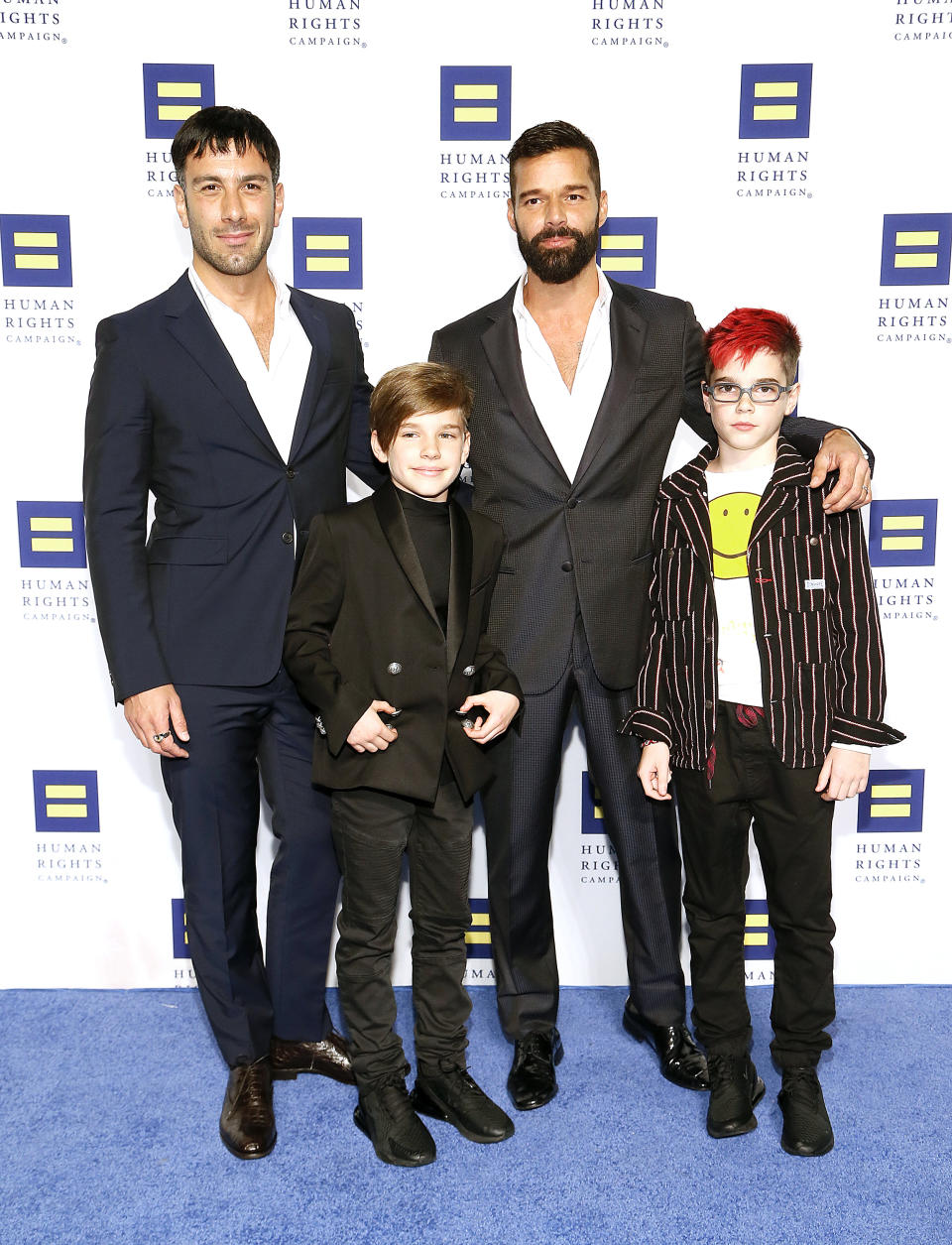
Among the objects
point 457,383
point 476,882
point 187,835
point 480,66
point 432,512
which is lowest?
point 476,882

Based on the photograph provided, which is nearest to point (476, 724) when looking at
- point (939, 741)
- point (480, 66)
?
point (939, 741)

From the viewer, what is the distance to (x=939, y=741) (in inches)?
131

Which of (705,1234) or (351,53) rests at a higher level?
(351,53)

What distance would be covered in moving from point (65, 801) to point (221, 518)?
1.33 metres

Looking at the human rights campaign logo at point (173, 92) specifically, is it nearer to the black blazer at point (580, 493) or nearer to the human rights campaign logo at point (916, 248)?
the black blazer at point (580, 493)

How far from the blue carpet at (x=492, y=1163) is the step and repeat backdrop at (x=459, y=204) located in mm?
725

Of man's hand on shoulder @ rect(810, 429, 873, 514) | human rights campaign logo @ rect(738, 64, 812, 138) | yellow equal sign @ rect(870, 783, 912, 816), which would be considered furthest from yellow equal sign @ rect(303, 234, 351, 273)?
yellow equal sign @ rect(870, 783, 912, 816)

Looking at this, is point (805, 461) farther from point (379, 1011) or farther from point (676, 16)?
point (379, 1011)

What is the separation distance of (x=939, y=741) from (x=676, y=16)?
7.40 feet

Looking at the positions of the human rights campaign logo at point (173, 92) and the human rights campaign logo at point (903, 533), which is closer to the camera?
the human rights campaign logo at point (173, 92)

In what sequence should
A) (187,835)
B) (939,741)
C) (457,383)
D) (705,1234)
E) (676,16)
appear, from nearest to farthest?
1. (705,1234)
2. (457,383)
3. (187,835)
4. (676,16)
5. (939,741)

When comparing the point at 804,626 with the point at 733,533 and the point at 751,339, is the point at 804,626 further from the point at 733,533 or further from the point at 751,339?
the point at 751,339

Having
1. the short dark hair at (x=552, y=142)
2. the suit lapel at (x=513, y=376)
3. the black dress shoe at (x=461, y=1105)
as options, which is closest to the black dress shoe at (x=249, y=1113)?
the black dress shoe at (x=461, y=1105)

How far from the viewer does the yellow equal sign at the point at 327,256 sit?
3100mm
